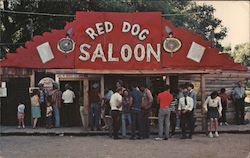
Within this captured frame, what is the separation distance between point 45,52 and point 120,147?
670 cm

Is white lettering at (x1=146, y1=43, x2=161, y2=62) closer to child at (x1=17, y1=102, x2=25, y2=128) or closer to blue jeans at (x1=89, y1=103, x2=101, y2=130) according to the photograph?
blue jeans at (x1=89, y1=103, x2=101, y2=130)

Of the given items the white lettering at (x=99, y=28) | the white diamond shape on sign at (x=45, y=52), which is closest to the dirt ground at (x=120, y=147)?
the white diamond shape on sign at (x=45, y=52)

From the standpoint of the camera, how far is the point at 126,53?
17.5 meters

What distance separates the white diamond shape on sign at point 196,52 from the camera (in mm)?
17625

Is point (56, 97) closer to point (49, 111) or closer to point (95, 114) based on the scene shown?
point (49, 111)

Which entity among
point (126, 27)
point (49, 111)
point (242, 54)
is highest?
point (242, 54)

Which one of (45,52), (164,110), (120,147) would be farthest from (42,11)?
(120,147)

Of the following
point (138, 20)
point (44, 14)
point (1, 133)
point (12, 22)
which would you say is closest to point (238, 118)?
point (138, 20)

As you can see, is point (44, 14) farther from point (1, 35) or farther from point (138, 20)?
point (138, 20)

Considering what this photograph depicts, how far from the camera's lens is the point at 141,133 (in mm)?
14398

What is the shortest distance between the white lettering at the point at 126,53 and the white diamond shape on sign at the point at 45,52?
9.20ft

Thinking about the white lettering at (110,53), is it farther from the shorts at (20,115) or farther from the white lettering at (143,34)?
the shorts at (20,115)

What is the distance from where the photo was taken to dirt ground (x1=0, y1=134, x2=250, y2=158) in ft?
37.0

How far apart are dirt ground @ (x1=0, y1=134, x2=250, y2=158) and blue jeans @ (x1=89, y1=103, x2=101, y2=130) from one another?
1164 mm
